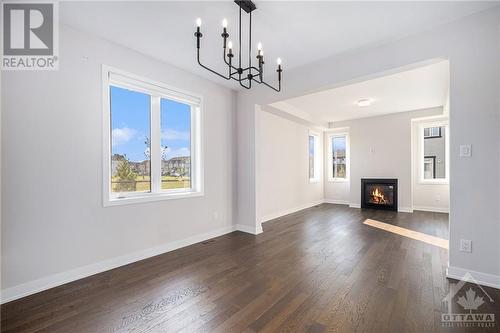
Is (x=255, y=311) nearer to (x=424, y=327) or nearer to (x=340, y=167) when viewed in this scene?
(x=424, y=327)

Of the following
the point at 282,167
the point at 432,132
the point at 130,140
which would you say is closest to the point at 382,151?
the point at 432,132

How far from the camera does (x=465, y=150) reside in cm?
236

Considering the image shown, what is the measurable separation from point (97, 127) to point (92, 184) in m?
0.67

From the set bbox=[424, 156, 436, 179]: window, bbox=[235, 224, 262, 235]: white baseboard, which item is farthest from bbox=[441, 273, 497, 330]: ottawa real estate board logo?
bbox=[424, 156, 436, 179]: window

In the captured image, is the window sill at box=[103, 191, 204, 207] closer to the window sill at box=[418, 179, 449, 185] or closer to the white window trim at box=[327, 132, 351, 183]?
the white window trim at box=[327, 132, 351, 183]

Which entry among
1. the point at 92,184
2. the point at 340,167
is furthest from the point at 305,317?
the point at 340,167

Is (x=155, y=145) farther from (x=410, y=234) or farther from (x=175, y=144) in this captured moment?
(x=410, y=234)

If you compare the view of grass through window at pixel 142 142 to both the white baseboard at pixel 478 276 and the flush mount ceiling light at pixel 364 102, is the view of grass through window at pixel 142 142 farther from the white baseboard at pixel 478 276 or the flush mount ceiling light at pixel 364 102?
the flush mount ceiling light at pixel 364 102

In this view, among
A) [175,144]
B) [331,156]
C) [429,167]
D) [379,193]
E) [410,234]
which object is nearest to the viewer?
[175,144]

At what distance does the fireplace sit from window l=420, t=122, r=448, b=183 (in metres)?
0.91

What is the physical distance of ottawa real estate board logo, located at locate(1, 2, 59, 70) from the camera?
2.15 metres

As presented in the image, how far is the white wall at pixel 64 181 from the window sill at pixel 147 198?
7cm

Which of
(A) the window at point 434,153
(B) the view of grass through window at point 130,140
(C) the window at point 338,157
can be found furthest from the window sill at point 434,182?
(B) the view of grass through window at point 130,140

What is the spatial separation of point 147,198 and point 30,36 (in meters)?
2.10
